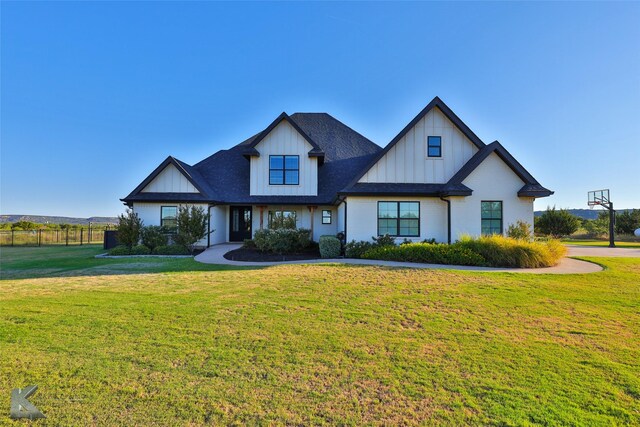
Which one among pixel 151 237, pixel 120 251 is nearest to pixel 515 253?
pixel 151 237

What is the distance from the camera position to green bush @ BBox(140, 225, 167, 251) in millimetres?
16625

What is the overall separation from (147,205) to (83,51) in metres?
8.98

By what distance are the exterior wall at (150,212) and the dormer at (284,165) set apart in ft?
16.5

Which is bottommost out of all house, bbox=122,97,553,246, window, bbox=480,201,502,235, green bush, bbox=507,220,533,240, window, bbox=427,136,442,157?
green bush, bbox=507,220,533,240

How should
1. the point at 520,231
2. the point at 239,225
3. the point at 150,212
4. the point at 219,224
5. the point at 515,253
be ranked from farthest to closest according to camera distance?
the point at 239,225 < the point at 219,224 < the point at 150,212 < the point at 520,231 < the point at 515,253

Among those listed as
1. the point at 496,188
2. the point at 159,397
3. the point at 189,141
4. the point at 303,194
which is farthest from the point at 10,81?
the point at 496,188

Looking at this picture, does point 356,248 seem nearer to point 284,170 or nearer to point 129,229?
point 284,170

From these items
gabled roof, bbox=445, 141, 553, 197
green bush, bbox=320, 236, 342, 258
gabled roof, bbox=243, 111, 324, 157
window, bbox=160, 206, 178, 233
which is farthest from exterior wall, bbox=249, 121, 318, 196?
gabled roof, bbox=445, 141, 553, 197

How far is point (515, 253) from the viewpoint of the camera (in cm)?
1146

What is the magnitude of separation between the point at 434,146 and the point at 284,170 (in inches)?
375

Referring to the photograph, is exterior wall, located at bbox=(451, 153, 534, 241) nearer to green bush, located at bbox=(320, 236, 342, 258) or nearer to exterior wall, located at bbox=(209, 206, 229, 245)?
green bush, located at bbox=(320, 236, 342, 258)

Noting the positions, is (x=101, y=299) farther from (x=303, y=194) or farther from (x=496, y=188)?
(x=496, y=188)

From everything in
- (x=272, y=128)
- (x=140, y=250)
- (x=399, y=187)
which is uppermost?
(x=272, y=128)

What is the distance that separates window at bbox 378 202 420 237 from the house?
2.1 inches
